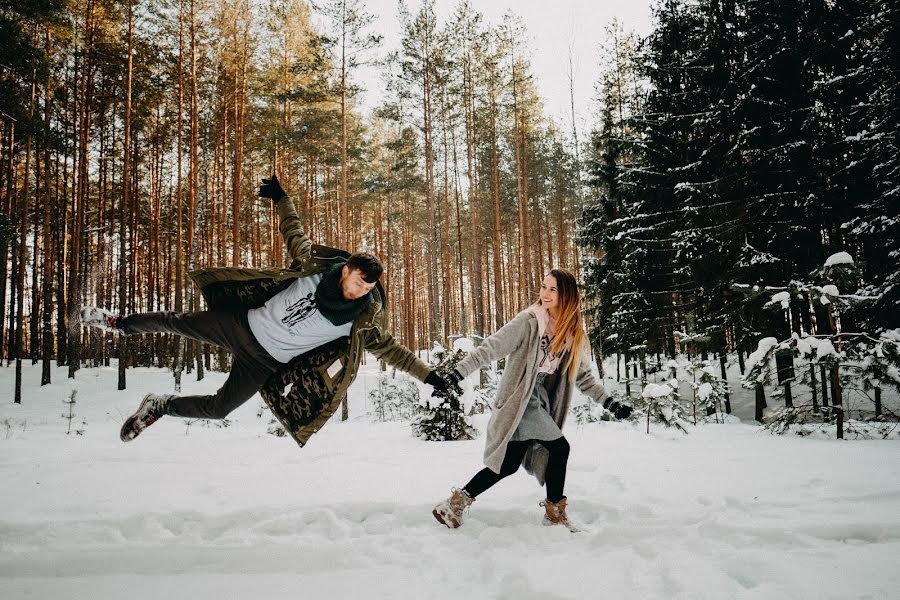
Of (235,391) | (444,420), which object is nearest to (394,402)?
(444,420)

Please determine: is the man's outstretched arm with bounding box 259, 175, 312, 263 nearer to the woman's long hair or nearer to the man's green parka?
the man's green parka

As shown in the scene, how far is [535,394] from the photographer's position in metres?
3.18

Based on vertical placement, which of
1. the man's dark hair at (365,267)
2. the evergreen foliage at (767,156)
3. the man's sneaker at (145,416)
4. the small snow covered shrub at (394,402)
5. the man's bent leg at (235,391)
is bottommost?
the small snow covered shrub at (394,402)

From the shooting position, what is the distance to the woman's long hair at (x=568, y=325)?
320 centimetres

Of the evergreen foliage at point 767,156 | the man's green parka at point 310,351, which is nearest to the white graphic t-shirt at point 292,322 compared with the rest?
the man's green parka at point 310,351

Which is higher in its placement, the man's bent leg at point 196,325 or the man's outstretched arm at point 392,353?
the man's bent leg at point 196,325

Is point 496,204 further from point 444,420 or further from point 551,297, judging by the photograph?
point 551,297

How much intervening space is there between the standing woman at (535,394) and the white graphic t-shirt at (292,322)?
3.39 feet

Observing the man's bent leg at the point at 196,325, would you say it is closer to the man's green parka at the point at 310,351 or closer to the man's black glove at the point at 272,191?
the man's green parka at the point at 310,351

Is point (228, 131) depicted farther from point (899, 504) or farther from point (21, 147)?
point (899, 504)

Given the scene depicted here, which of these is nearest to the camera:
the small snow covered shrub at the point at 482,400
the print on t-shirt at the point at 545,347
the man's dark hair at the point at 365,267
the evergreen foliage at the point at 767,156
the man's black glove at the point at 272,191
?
the man's dark hair at the point at 365,267

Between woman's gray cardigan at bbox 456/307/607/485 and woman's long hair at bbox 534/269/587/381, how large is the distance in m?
0.08

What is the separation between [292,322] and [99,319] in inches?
60.7

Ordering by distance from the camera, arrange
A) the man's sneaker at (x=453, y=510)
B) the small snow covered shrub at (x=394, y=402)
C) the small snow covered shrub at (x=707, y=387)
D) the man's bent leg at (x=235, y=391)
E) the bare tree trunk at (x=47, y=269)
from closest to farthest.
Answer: the man's sneaker at (x=453, y=510), the man's bent leg at (x=235, y=391), the small snow covered shrub at (x=707, y=387), the small snow covered shrub at (x=394, y=402), the bare tree trunk at (x=47, y=269)
